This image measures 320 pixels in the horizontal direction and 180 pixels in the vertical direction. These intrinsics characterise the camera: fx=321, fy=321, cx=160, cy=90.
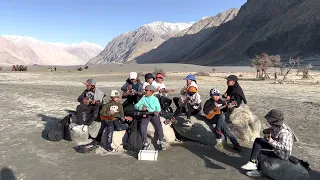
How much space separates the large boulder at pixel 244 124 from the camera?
8719 mm

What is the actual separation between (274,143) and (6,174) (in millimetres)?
5293

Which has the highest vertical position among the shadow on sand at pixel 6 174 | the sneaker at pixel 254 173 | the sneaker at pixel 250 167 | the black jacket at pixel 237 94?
the black jacket at pixel 237 94

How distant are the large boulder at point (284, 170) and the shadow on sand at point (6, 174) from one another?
4.95 metres

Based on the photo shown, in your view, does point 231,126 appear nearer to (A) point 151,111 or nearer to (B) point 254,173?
(A) point 151,111

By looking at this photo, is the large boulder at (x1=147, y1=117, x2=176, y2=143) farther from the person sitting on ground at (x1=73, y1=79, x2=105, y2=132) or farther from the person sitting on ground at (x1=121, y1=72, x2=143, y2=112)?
the person sitting on ground at (x1=73, y1=79, x2=105, y2=132)

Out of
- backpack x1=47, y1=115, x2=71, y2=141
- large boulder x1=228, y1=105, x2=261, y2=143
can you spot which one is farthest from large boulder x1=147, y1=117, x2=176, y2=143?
backpack x1=47, y1=115, x2=71, y2=141

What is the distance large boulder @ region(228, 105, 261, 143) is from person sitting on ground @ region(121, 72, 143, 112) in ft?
9.05

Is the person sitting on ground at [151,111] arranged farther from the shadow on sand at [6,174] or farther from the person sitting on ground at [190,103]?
the shadow on sand at [6,174]

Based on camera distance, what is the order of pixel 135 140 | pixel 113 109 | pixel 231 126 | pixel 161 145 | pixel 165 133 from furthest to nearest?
1. pixel 231 126
2. pixel 165 133
3. pixel 113 109
4. pixel 161 145
5. pixel 135 140

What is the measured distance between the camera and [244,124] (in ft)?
28.7

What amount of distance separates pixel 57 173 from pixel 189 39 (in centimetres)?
17467

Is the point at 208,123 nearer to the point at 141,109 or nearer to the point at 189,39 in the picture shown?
the point at 141,109

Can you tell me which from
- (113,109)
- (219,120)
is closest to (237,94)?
(219,120)

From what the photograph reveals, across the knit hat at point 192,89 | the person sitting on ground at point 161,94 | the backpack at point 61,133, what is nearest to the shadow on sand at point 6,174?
the backpack at point 61,133
